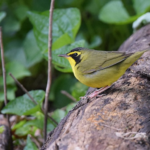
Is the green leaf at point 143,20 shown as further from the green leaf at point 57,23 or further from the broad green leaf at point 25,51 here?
the broad green leaf at point 25,51

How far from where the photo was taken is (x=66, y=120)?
87.9 inches

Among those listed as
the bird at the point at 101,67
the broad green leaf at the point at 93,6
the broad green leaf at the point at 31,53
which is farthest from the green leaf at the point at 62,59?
the broad green leaf at the point at 93,6

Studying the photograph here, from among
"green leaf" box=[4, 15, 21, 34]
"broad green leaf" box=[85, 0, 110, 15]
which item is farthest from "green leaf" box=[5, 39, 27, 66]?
"broad green leaf" box=[85, 0, 110, 15]

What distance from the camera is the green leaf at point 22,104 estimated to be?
9.82 feet

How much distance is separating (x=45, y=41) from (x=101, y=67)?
1400 millimetres

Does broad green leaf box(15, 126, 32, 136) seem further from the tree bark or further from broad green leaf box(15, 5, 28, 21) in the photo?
broad green leaf box(15, 5, 28, 21)

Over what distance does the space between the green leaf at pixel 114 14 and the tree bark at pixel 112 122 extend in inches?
79.0

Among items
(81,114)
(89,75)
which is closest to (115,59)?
(89,75)

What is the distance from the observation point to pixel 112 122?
2.01 meters

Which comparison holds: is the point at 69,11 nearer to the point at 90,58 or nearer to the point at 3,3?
the point at 90,58

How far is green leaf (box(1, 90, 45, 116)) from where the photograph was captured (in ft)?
9.82

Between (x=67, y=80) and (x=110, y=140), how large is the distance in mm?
3640

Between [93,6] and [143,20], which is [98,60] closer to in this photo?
[143,20]

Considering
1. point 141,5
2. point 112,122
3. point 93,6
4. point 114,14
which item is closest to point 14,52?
point 93,6
